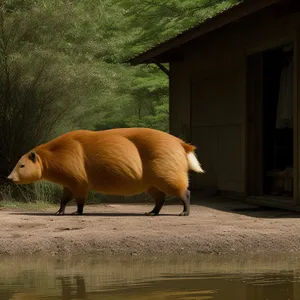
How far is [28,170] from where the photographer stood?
34.9ft

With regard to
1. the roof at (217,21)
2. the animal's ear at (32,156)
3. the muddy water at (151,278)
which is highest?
the roof at (217,21)

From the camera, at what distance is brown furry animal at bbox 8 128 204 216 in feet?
34.6

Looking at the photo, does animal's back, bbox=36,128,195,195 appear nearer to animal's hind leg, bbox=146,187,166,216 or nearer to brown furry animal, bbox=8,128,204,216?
brown furry animal, bbox=8,128,204,216

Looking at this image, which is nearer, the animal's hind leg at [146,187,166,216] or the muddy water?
the muddy water

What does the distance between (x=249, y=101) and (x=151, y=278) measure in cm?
714

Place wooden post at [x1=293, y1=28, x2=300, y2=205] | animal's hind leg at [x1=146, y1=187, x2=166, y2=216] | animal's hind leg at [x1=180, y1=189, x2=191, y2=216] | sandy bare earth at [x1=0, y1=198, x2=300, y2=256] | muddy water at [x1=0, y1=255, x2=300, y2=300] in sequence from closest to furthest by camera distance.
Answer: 1. muddy water at [x1=0, y1=255, x2=300, y2=300]
2. sandy bare earth at [x1=0, y1=198, x2=300, y2=256]
3. animal's hind leg at [x1=180, y1=189, x2=191, y2=216]
4. animal's hind leg at [x1=146, y1=187, x2=166, y2=216]
5. wooden post at [x1=293, y1=28, x2=300, y2=205]

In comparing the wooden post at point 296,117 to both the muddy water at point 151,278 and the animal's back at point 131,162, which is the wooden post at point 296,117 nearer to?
the animal's back at point 131,162

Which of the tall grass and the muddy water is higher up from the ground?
the tall grass

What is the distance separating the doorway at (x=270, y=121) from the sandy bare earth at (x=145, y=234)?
2696mm

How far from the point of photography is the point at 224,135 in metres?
14.3

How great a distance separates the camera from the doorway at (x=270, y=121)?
13.1m

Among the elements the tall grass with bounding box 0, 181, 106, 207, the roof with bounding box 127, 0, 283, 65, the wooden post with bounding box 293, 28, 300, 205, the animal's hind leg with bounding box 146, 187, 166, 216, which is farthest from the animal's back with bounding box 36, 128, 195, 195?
the tall grass with bounding box 0, 181, 106, 207

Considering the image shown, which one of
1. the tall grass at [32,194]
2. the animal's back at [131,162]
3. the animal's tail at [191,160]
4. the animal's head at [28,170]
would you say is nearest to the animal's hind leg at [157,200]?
the animal's back at [131,162]

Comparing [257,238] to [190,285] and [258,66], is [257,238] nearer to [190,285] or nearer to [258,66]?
[190,285]
